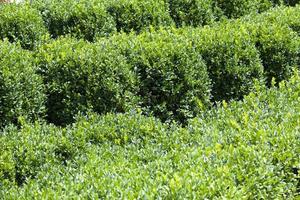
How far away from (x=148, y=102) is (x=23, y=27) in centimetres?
229

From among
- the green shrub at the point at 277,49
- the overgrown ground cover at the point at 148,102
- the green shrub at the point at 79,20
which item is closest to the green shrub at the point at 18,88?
the overgrown ground cover at the point at 148,102

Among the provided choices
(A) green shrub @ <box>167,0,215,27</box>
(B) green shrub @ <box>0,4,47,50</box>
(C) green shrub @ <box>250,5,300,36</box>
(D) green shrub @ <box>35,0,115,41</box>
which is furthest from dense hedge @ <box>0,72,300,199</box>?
(A) green shrub @ <box>167,0,215,27</box>

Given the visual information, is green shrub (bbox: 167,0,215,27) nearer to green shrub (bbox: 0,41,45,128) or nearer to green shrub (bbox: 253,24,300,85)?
green shrub (bbox: 253,24,300,85)

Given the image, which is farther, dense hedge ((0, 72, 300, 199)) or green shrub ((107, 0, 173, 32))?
green shrub ((107, 0, 173, 32))

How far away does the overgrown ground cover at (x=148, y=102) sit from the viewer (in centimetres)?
427

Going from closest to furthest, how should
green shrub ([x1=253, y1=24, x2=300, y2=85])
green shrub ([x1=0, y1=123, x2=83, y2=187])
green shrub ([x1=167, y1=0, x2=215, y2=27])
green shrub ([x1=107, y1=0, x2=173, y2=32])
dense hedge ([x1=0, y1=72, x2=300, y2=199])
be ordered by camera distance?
dense hedge ([x1=0, y1=72, x2=300, y2=199]) → green shrub ([x1=0, y1=123, x2=83, y2=187]) → green shrub ([x1=253, y1=24, x2=300, y2=85]) → green shrub ([x1=107, y1=0, x2=173, y2=32]) → green shrub ([x1=167, y1=0, x2=215, y2=27])

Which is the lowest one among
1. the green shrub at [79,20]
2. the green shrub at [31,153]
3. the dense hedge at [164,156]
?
the green shrub at [31,153]

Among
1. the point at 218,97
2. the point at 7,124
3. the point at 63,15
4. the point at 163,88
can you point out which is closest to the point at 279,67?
the point at 218,97

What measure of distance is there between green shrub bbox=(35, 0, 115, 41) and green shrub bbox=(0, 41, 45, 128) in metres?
1.75

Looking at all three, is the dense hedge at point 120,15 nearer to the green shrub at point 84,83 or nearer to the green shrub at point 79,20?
the green shrub at point 79,20

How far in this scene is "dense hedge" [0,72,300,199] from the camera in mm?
3994

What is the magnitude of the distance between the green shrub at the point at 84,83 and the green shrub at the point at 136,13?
6.45 feet

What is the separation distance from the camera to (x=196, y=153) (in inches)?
178

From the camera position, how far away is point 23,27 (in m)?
7.72
